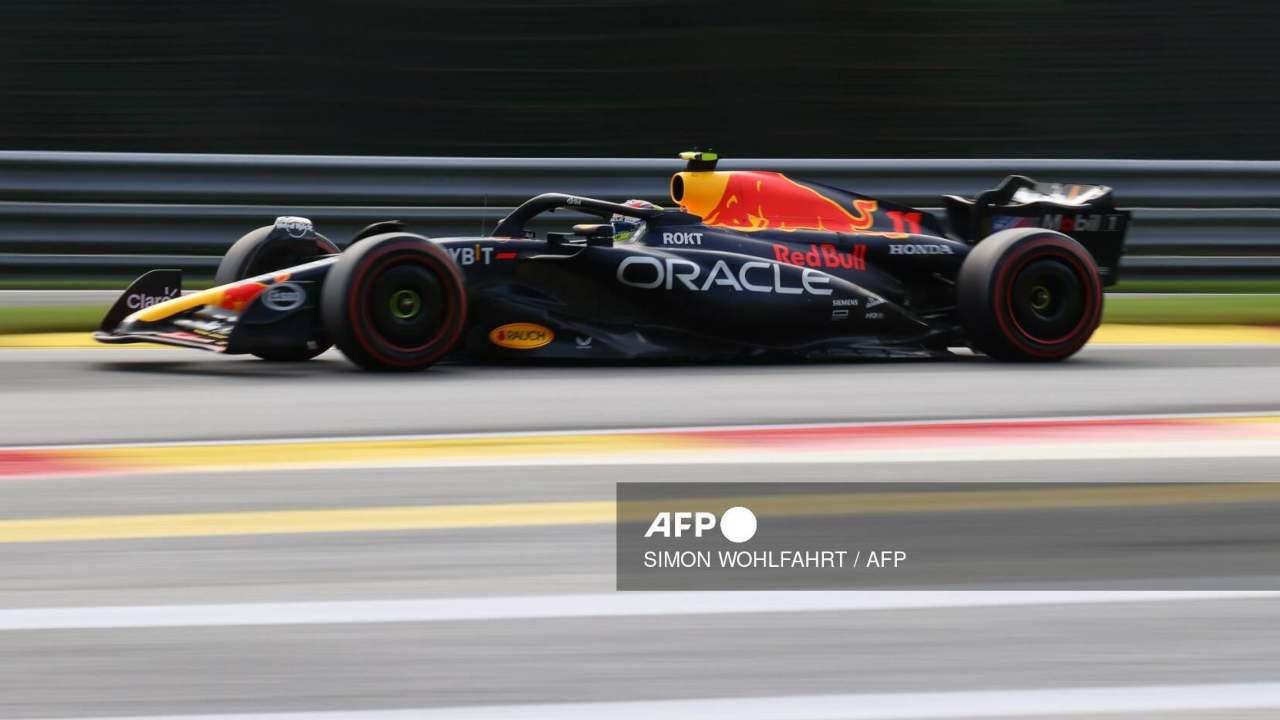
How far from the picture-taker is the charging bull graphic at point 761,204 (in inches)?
318

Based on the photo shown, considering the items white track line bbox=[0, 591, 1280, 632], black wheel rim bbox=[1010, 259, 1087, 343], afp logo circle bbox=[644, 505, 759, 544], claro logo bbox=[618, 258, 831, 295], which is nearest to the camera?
white track line bbox=[0, 591, 1280, 632]

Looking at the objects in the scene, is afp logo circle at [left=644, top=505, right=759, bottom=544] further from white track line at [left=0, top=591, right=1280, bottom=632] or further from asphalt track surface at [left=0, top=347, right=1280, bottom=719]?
white track line at [left=0, top=591, right=1280, bottom=632]

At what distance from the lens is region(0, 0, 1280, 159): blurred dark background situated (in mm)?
13016

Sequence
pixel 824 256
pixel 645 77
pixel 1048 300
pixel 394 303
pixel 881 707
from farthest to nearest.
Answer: pixel 645 77
pixel 1048 300
pixel 824 256
pixel 394 303
pixel 881 707

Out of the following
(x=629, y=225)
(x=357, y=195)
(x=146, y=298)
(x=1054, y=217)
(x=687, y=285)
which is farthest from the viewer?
(x=357, y=195)

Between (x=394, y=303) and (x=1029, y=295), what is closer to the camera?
(x=394, y=303)

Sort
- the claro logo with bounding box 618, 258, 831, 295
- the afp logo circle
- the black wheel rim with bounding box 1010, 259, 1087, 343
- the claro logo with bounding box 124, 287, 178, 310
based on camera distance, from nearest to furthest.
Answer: the afp logo circle < the claro logo with bounding box 124, 287, 178, 310 < the claro logo with bounding box 618, 258, 831, 295 < the black wheel rim with bounding box 1010, 259, 1087, 343

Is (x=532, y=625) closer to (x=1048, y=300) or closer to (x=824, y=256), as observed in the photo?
(x=824, y=256)

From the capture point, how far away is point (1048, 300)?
318 inches

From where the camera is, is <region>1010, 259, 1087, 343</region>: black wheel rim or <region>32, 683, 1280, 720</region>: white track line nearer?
<region>32, 683, 1280, 720</region>: white track line

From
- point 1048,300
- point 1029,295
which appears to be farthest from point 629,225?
point 1048,300

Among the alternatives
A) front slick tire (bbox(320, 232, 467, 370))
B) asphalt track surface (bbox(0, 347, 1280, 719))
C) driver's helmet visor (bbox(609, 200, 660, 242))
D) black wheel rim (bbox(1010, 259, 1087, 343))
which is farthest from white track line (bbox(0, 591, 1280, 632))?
black wheel rim (bbox(1010, 259, 1087, 343))

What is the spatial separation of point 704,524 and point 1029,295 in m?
4.19

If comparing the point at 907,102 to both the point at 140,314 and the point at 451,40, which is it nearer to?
the point at 451,40
